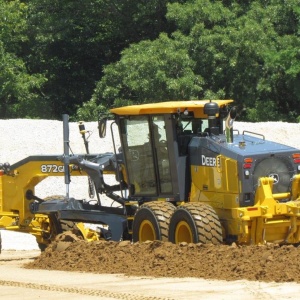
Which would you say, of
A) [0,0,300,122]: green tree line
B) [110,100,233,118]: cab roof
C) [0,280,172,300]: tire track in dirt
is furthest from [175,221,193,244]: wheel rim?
[0,0,300,122]: green tree line

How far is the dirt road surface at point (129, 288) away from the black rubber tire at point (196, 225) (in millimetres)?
1698

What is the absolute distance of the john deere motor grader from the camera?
48.8 ft

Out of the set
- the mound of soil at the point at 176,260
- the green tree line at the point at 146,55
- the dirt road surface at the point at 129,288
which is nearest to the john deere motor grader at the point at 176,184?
the mound of soil at the point at 176,260

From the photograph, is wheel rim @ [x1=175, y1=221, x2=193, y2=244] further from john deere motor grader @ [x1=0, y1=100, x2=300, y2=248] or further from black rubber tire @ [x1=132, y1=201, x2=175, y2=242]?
black rubber tire @ [x1=132, y1=201, x2=175, y2=242]

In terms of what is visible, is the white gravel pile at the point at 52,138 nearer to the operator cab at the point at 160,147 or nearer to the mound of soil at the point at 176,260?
the operator cab at the point at 160,147

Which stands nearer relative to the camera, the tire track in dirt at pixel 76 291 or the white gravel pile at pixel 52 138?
the tire track in dirt at pixel 76 291

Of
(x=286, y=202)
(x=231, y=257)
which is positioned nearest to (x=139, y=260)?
(x=231, y=257)

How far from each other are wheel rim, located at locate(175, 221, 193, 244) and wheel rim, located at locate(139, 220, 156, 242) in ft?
2.05

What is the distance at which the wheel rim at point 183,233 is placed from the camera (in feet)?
48.6

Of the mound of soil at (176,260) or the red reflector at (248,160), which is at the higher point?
the red reflector at (248,160)

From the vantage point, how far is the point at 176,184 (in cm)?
1598

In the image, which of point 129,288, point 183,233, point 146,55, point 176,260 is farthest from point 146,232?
point 146,55

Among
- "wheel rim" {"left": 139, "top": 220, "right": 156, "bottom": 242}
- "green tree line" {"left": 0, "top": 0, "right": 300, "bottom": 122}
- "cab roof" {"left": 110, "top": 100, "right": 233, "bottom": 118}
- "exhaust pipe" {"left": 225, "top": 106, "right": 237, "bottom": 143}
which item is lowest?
"wheel rim" {"left": 139, "top": 220, "right": 156, "bottom": 242}

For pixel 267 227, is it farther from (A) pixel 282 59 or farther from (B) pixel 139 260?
(A) pixel 282 59
